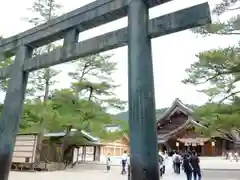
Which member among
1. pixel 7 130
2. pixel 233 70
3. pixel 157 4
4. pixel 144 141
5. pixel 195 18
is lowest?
pixel 144 141

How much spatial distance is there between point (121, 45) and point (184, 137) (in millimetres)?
23038

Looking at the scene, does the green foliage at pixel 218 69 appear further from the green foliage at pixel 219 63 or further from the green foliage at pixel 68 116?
the green foliage at pixel 68 116

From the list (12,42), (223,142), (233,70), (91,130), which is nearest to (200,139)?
(223,142)

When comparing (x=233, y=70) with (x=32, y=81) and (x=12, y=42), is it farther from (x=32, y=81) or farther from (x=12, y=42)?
(x=32, y=81)

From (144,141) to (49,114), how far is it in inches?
445

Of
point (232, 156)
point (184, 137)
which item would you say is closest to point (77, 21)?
point (232, 156)

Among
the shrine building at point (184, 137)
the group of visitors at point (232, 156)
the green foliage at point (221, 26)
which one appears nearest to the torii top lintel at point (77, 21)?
the green foliage at point (221, 26)

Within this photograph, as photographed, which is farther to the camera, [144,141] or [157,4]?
[157,4]

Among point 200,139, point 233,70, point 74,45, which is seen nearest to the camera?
point 74,45

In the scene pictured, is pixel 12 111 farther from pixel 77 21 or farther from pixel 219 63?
pixel 219 63

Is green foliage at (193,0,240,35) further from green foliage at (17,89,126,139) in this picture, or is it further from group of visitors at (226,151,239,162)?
group of visitors at (226,151,239,162)

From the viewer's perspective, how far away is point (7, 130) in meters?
4.64

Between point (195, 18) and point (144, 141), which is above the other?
point (195, 18)

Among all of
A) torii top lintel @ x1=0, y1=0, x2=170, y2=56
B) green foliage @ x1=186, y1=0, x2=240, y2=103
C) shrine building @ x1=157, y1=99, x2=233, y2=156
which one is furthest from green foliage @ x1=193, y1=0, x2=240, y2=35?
shrine building @ x1=157, y1=99, x2=233, y2=156
